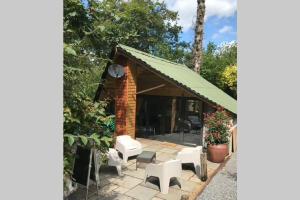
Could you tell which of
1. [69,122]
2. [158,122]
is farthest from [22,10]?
[158,122]

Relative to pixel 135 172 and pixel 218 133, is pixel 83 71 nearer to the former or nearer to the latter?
pixel 135 172

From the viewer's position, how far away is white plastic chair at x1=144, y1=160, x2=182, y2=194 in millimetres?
7258

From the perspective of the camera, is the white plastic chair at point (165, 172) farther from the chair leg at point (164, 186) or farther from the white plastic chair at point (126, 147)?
the white plastic chair at point (126, 147)

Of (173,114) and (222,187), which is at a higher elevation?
(173,114)

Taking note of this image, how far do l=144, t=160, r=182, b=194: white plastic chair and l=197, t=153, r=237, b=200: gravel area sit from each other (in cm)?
90

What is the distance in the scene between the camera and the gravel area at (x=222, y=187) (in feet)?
23.3

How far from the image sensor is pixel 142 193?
7.18 meters

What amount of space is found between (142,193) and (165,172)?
822 millimetres

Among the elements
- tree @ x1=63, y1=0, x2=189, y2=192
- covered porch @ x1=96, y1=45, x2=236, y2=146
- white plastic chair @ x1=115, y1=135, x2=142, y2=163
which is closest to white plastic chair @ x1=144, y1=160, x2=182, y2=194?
white plastic chair @ x1=115, y1=135, x2=142, y2=163

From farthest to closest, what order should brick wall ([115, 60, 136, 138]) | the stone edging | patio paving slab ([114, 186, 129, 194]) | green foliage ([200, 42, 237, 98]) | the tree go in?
green foliage ([200, 42, 237, 98]) → brick wall ([115, 60, 136, 138]) → patio paving slab ([114, 186, 129, 194]) → the stone edging → the tree

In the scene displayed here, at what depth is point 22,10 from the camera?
1.31m

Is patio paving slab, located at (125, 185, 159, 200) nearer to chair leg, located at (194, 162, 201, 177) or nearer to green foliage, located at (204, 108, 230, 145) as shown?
chair leg, located at (194, 162, 201, 177)

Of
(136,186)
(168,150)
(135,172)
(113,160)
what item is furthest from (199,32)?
(136,186)

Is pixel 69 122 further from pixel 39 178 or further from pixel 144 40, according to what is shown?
pixel 144 40
